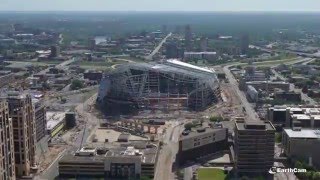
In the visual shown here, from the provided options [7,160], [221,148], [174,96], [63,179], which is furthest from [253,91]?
[7,160]

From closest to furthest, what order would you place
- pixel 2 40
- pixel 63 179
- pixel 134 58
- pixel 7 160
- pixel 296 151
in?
1. pixel 7 160
2. pixel 63 179
3. pixel 296 151
4. pixel 134 58
5. pixel 2 40

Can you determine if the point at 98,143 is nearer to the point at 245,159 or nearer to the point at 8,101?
the point at 8,101

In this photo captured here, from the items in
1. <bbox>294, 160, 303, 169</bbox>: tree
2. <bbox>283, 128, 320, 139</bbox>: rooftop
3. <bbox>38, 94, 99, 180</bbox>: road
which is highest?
<bbox>283, 128, 320, 139</bbox>: rooftop

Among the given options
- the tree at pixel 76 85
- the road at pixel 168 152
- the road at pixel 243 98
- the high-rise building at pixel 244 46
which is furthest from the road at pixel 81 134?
the high-rise building at pixel 244 46

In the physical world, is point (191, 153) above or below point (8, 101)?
below

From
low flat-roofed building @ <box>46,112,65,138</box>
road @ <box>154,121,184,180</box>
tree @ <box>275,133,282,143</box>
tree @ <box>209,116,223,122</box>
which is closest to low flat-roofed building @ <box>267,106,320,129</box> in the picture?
tree @ <box>275,133,282,143</box>

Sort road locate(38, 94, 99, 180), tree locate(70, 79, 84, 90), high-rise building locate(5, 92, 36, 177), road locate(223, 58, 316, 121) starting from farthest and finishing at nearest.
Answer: tree locate(70, 79, 84, 90) < road locate(223, 58, 316, 121) < road locate(38, 94, 99, 180) < high-rise building locate(5, 92, 36, 177)

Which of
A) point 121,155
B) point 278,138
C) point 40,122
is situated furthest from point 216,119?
point 40,122

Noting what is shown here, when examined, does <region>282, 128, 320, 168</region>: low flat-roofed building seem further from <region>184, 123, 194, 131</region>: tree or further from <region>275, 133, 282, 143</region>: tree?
<region>184, 123, 194, 131</region>: tree
